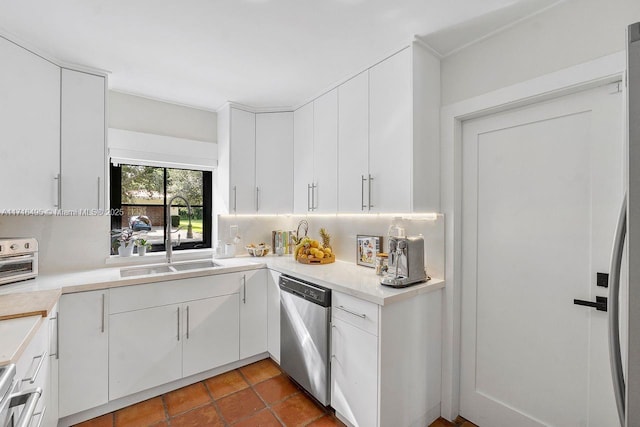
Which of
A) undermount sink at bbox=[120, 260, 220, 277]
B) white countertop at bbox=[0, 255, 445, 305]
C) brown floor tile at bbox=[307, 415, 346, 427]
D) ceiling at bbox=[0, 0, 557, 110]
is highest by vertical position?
ceiling at bbox=[0, 0, 557, 110]

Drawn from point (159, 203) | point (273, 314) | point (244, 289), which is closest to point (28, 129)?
point (159, 203)

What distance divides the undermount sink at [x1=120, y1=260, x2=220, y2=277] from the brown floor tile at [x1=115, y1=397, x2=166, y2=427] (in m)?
0.95

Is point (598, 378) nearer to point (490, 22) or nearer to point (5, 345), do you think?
point (490, 22)

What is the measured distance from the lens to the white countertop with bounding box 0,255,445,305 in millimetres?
1800

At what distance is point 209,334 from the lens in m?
2.42

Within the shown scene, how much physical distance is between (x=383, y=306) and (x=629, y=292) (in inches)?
42.2

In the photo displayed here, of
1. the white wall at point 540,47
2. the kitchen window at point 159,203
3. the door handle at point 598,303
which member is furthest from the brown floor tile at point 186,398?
the white wall at point 540,47

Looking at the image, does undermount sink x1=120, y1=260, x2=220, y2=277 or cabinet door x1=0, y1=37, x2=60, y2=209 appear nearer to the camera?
cabinet door x1=0, y1=37, x2=60, y2=209

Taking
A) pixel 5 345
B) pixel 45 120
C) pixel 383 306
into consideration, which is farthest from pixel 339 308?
pixel 45 120

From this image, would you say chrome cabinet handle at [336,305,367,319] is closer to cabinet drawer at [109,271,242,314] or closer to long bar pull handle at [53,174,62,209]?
cabinet drawer at [109,271,242,314]

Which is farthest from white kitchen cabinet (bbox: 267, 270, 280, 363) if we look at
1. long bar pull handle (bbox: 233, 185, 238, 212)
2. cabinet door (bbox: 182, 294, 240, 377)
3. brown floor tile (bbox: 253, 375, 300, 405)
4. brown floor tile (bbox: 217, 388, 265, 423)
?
long bar pull handle (bbox: 233, 185, 238, 212)

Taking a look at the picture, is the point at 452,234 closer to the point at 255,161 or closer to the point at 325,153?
the point at 325,153

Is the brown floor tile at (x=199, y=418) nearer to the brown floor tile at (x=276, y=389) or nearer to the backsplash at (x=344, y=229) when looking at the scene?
the brown floor tile at (x=276, y=389)

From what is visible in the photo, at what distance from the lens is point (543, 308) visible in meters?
1.71
